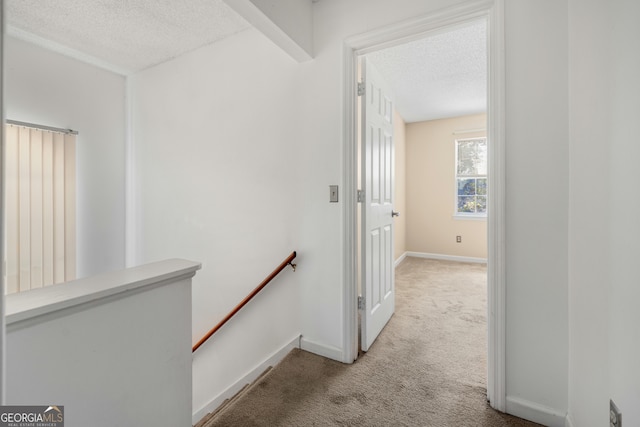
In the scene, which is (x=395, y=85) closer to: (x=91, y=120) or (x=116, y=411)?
(x=91, y=120)

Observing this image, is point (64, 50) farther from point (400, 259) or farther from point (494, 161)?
point (400, 259)

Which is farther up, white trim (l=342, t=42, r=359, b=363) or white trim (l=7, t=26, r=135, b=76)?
white trim (l=7, t=26, r=135, b=76)

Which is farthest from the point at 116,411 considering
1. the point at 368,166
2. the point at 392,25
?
the point at 392,25

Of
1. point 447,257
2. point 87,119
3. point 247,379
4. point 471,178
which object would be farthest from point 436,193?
point 87,119

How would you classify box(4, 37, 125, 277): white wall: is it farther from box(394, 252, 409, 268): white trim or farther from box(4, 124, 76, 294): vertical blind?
box(394, 252, 409, 268): white trim

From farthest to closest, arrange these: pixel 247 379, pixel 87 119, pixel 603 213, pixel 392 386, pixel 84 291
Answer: pixel 87 119 < pixel 247 379 < pixel 392 386 < pixel 603 213 < pixel 84 291

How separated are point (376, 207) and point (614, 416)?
1.53m

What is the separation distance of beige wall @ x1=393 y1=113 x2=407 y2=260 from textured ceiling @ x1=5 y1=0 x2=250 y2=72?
312 cm

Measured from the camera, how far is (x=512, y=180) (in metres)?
1.33

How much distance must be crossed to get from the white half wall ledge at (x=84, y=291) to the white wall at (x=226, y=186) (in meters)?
1.09

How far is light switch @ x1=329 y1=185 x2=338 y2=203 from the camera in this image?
180 cm

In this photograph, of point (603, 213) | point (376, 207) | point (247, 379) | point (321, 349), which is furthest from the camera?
point (376, 207)

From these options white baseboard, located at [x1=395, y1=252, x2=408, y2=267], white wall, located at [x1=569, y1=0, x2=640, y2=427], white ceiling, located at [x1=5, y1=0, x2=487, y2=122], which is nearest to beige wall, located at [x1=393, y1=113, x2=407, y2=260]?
white baseboard, located at [x1=395, y1=252, x2=408, y2=267]

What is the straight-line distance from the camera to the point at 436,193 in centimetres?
493
